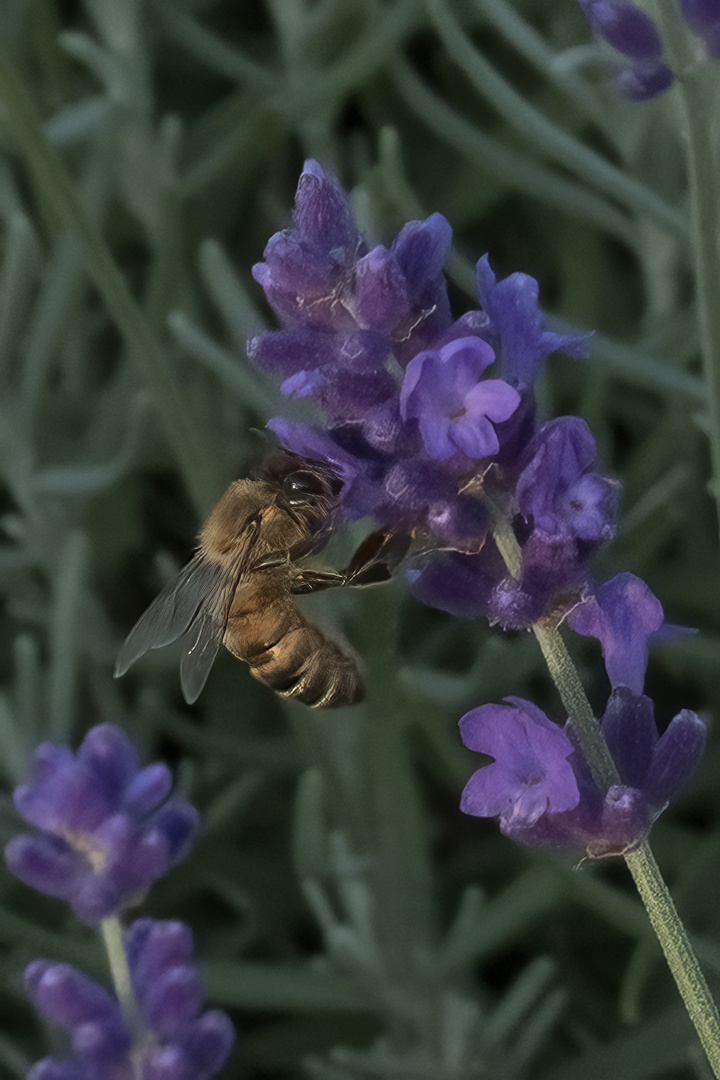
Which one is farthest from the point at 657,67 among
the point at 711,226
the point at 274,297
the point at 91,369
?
the point at 91,369

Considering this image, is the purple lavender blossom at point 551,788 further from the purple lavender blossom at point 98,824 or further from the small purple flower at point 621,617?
the purple lavender blossom at point 98,824

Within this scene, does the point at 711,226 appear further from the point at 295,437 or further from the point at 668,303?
the point at 668,303

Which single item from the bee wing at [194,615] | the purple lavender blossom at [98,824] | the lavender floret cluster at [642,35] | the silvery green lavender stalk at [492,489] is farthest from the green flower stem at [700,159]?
the purple lavender blossom at [98,824]

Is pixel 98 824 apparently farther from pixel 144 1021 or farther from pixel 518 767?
pixel 518 767

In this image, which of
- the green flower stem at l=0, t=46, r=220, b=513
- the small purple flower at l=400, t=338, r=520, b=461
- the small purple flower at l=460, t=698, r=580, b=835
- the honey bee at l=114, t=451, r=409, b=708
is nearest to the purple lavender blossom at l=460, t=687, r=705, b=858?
the small purple flower at l=460, t=698, r=580, b=835

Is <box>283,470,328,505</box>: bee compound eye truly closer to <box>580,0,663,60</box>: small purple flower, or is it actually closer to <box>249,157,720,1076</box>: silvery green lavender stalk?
<box>249,157,720,1076</box>: silvery green lavender stalk

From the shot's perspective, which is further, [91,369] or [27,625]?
[91,369]

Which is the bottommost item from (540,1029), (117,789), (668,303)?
(540,1029)
